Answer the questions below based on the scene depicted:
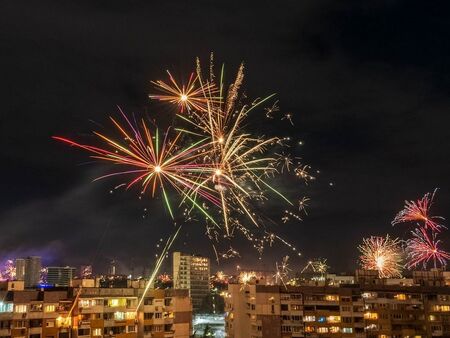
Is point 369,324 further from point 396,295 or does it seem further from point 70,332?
point 70,332

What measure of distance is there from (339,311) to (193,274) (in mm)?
79781

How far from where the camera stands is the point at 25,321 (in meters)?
33.8

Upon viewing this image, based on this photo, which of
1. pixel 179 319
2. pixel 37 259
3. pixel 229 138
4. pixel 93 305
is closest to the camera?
pixel 229 138

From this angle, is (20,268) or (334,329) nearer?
(334,329)

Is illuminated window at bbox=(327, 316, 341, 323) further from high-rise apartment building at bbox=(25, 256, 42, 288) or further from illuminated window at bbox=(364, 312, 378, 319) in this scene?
high-rise apartment building at bbox=(25, 256, 42, 288)

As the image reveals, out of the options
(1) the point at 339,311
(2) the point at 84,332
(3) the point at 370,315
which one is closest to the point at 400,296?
(3) the point at 370,315

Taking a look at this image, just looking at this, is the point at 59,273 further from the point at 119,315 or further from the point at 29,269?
the point at 119,315

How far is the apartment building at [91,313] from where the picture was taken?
111 feet

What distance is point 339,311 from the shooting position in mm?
46125

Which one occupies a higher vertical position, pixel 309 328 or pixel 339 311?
pixel 339 311

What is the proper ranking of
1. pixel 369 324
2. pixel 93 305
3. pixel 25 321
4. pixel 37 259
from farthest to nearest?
pixel 37 259 → pixel 369 324 → pixel 93 305 → pixel 25 321

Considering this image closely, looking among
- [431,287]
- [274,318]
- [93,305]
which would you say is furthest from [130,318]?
[431,287]

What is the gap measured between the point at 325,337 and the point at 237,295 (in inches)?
378

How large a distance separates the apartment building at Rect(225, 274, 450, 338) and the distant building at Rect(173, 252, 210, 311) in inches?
2701
